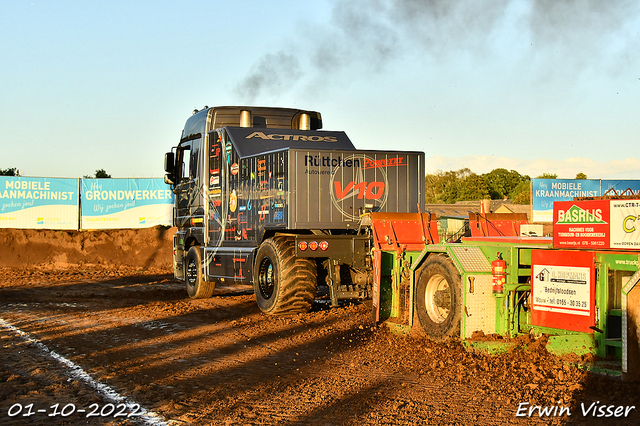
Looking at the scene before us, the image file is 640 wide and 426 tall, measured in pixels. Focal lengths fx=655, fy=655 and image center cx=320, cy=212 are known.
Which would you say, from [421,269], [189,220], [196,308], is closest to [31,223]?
[189,220]

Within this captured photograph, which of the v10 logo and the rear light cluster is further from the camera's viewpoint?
the v10 logo

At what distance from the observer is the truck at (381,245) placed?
6664mm

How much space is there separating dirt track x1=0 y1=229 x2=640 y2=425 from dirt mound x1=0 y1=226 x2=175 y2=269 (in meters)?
13.3

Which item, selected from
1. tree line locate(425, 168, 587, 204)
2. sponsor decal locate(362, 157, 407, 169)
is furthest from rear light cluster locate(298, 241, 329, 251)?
tree line locate(425, 168, 587, 204)

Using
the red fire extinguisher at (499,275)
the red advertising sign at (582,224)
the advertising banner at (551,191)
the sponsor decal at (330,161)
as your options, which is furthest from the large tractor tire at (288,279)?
the advertising banner at (551,191)

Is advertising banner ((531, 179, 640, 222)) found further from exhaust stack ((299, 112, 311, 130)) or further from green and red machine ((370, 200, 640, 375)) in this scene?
green and red machine ((370, 200, 640, 375))

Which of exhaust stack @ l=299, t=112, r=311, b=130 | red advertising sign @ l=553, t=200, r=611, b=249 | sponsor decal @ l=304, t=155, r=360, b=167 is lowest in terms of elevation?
red advertising sign @ l=553, t=200, r=611, b=249

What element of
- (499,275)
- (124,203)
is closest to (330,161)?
(499,275)

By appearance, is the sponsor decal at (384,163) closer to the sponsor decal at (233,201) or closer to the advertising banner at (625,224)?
the sponsor decal at (233,201)

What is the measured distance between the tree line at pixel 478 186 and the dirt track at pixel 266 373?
2237 inches

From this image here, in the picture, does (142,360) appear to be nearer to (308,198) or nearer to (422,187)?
(308,198)

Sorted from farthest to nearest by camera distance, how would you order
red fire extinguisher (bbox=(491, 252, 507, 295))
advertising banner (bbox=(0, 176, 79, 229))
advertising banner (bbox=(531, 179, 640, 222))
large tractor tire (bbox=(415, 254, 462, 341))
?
advertising banner (bbox=(531, 179, 640, 222)), advertising banner (bbox=(0, 176, 79, 229)), large tractor tire (bbox=(415, 254, 462, 341)), red fire extinguisher (bbox=(491, 252, 507, 295))

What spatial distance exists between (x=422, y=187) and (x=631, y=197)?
645cm

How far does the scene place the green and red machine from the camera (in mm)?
6434
